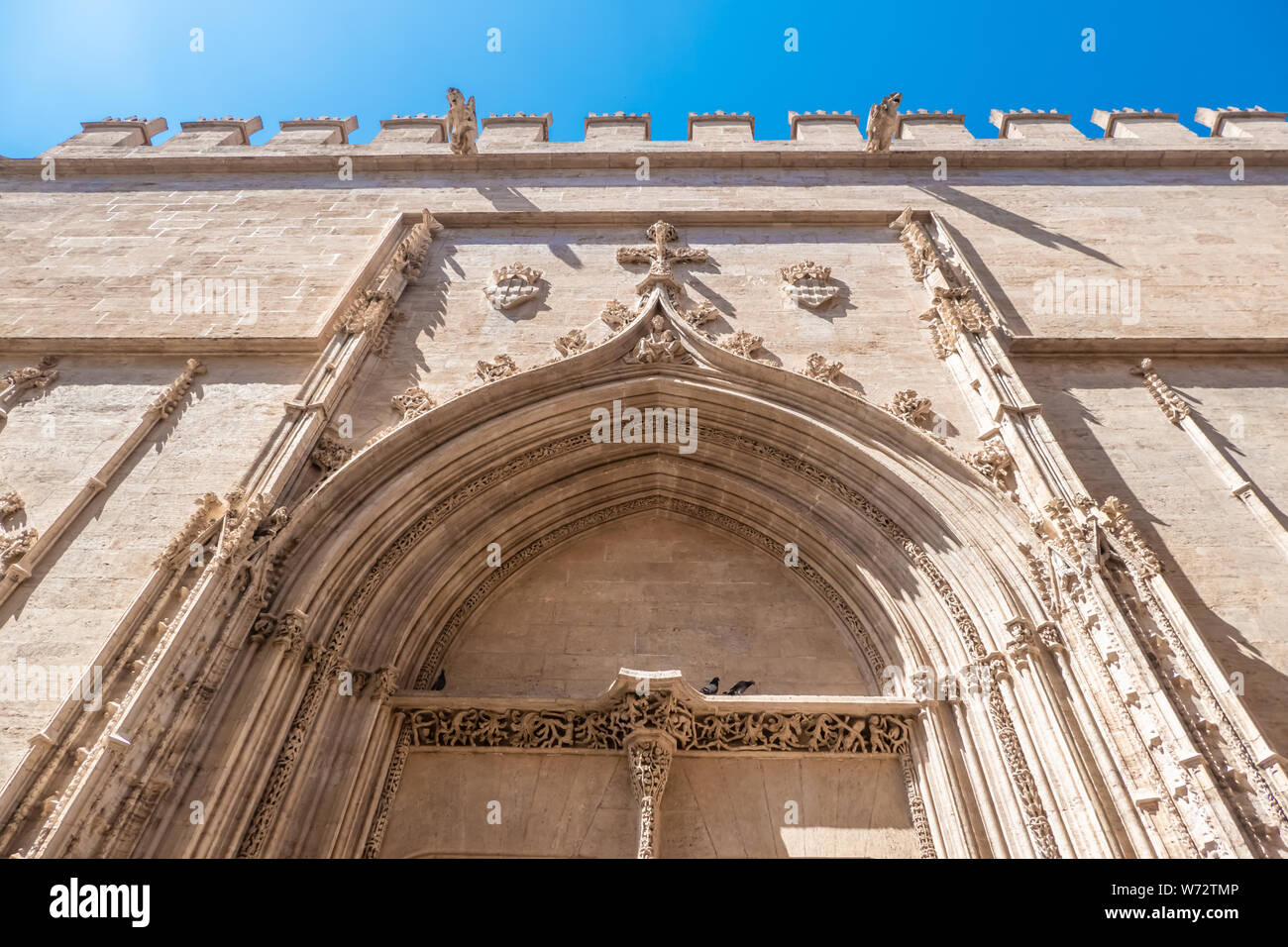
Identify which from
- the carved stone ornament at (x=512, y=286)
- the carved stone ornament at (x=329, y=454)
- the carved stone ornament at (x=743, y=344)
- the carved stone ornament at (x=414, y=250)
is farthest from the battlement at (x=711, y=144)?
the carved stone ornament at (x=329, y=454)

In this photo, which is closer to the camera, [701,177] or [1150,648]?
[1150,648]

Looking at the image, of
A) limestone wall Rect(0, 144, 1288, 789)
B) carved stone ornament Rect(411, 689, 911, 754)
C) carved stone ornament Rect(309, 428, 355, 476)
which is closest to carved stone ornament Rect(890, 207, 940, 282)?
limestone wall Rect(0, 144, 1288, 789)

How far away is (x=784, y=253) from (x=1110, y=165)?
560 cm

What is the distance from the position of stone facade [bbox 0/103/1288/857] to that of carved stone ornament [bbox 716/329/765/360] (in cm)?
4

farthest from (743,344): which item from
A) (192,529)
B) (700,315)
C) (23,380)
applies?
(23,380)

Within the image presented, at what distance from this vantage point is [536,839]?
6.66 metres

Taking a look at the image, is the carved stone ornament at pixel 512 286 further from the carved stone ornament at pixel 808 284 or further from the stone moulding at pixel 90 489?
the stone moulding at pixel 90 489

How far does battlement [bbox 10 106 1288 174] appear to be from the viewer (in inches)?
488

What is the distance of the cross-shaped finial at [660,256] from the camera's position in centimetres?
1003

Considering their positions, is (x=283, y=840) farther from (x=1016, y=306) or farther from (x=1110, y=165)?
(x=1110, y=165)

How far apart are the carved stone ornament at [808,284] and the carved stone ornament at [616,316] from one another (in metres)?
1.94
